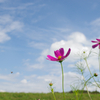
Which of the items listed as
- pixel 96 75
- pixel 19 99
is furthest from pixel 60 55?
pixel 19 99

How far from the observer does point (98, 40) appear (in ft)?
5.04

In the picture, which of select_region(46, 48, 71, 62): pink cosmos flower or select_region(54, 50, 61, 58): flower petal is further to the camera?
select_region(54, 50, 61, 58): flower petal

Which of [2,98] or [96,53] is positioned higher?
[96,53]

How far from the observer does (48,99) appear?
8258 millimetres

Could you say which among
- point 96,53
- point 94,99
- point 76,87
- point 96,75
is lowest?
point 94,99

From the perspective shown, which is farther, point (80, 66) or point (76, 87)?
point (80, 66)

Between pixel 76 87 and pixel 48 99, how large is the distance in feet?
21.8

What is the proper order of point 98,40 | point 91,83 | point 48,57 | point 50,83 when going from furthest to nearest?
point 50,83 → point 91,83 → point 98,40 → point 48,57

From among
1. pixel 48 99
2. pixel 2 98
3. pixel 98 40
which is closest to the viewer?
pixel 98 40

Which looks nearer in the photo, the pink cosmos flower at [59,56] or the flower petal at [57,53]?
the pink cosmos flower at [59,56]

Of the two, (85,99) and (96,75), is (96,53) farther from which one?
(85,99)

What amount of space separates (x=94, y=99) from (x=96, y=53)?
284 inches

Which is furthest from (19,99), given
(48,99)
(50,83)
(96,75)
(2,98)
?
(96,75)

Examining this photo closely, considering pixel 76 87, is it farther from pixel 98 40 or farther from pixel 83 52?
pixel 98 40
